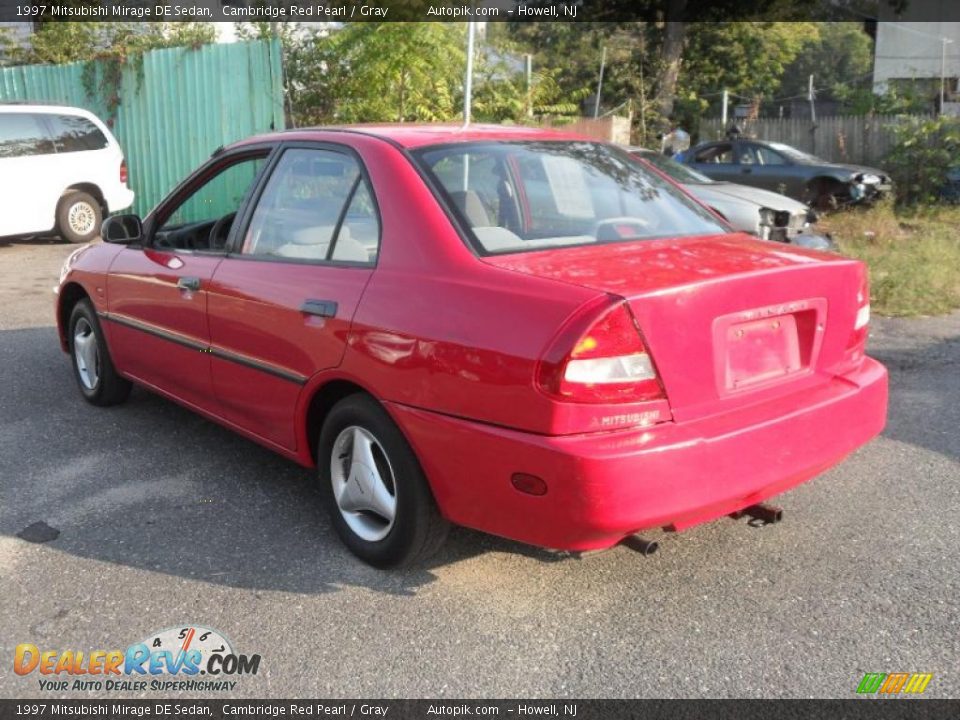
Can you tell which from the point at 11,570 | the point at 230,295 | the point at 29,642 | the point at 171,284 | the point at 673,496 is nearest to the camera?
the point at 673,496

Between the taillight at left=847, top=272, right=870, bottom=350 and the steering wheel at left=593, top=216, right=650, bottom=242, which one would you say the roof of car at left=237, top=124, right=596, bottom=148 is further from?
the taillight at left=847, top=272, right=870, bottom=350

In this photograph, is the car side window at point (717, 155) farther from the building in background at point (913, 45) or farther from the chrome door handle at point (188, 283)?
the building in background at point (913, 45)

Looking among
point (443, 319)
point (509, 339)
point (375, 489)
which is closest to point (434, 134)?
point (443, 319)

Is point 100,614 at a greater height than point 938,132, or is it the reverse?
point 938,132

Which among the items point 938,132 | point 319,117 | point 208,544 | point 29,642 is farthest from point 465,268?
point 938,132

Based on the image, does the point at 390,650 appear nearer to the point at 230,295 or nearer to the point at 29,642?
the point at 29,642

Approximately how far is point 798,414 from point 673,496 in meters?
0.61

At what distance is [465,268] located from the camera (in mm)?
3197

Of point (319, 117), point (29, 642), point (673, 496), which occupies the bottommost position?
point (29, 642)

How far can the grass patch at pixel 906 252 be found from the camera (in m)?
8.62

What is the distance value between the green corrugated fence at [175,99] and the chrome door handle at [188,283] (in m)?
8.70

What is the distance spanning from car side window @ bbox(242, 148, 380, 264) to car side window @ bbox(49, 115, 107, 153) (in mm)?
9831

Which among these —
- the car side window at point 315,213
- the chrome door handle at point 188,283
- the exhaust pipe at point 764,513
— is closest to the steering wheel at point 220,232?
the chrome door handle at point 188,283

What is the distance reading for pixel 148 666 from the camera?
3.03 metres
